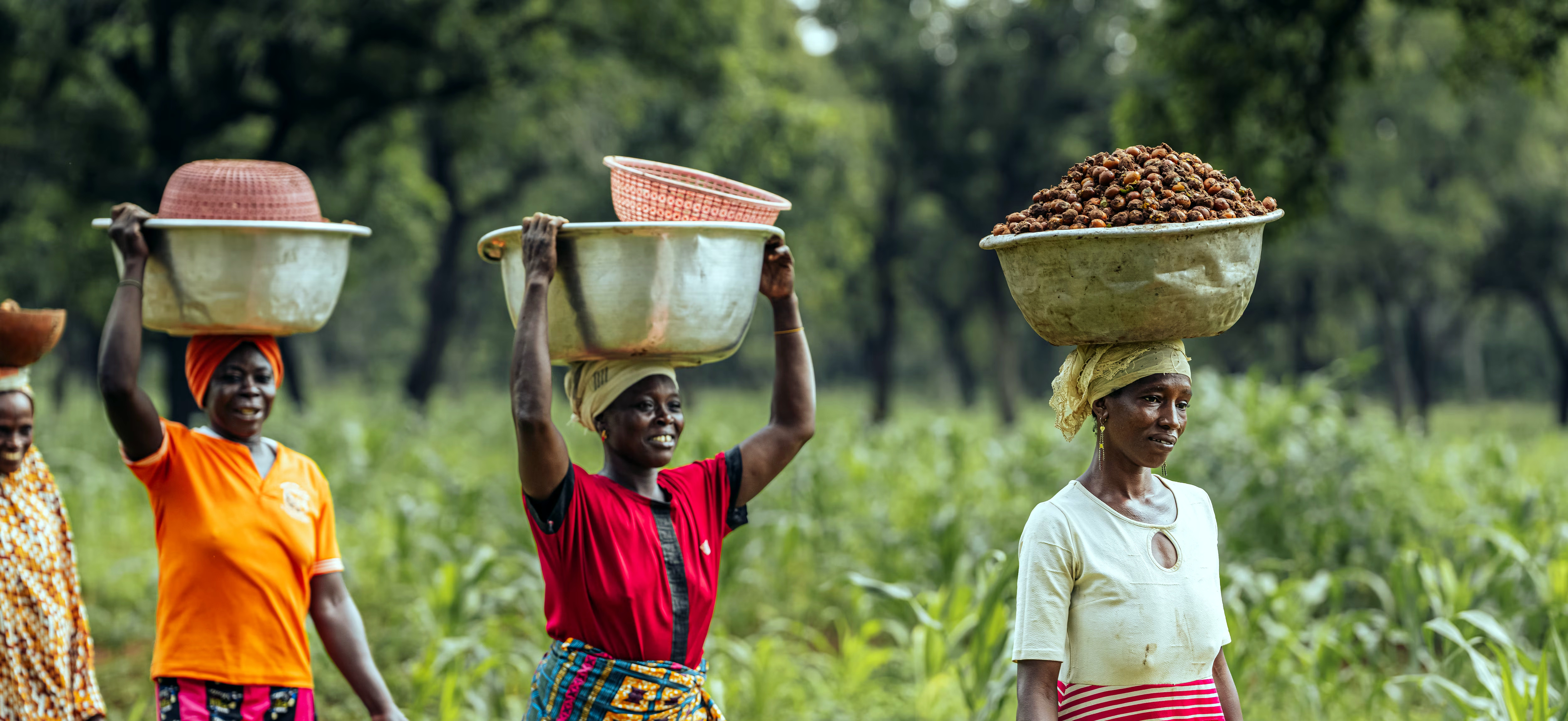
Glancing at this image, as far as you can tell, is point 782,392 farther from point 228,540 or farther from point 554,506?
point 228,540

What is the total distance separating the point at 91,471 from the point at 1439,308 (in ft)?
97.9

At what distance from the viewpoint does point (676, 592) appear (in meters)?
2.48

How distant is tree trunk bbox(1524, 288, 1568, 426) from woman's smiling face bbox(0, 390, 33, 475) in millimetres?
23571

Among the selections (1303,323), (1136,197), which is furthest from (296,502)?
(1303,323)

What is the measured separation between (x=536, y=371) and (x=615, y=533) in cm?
39

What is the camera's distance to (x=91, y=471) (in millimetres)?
8664

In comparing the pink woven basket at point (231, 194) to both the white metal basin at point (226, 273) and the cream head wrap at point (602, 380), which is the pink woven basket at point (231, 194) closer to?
the white metal basin at point (226, 273)

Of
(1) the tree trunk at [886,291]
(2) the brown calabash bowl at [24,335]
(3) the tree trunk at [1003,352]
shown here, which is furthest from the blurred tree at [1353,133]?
(2) the brown calabash bowl at [24,335]

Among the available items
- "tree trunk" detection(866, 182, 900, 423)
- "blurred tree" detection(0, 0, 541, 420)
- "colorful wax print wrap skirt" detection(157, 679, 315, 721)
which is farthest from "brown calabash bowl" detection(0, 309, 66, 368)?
"tree trunk" detection(866, 182, 900, 423)

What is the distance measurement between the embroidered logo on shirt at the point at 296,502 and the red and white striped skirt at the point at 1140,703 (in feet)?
5.86

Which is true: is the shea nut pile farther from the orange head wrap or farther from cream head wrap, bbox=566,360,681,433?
the orange head wrap

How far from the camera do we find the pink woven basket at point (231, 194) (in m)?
2.76

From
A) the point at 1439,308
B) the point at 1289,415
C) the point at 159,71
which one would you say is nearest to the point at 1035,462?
the point at 1289,415

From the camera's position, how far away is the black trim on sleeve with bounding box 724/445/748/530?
8.91ft
